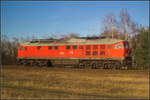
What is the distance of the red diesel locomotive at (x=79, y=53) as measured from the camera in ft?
85.0

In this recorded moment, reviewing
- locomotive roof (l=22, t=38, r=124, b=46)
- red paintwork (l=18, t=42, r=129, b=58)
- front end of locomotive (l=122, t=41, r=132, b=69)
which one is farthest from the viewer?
locomotive roof (l=22, t=38, r=124, b=46)

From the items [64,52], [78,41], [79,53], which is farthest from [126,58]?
[64,52]

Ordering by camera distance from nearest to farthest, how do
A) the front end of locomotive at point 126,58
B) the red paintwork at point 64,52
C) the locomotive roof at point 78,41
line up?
the front end of locomotive at point 126,58 < the red paintwork at point 64,52 < the locomotive roof at point 78,41

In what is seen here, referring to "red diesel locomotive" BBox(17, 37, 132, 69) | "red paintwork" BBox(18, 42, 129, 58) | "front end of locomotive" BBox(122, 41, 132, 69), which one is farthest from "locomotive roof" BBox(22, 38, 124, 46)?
"front end of locomotive" BBox(122, 41, 132, 69)

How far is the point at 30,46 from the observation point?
107ft

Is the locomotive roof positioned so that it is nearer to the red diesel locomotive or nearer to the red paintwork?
the red diesel locomotive

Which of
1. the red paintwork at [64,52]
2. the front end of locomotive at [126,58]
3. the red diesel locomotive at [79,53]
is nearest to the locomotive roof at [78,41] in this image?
the red diesel locomotive at [79,53]

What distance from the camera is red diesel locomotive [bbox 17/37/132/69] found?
25.9m

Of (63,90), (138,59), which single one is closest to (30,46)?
(138,59)

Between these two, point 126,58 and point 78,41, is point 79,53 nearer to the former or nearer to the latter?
point 78,41

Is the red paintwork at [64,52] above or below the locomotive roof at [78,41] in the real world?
below

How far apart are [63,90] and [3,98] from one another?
438 cm

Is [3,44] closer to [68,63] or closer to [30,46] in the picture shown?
[30,46]

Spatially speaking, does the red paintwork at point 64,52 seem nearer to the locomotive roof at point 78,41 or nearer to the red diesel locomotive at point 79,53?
the red diesel locomotive at point 79,53
